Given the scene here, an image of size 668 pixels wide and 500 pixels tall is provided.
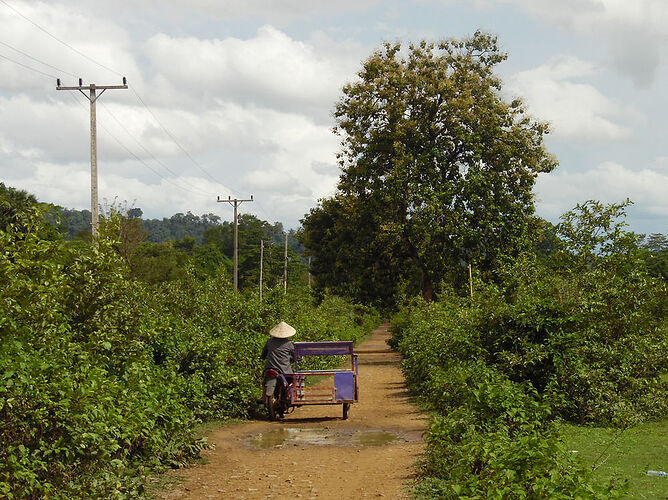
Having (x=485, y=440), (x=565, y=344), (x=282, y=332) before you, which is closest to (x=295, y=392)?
(x=282, y=332)

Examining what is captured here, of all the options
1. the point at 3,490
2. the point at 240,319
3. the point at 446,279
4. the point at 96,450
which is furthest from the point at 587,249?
the point at 446,279

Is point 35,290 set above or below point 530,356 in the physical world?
above

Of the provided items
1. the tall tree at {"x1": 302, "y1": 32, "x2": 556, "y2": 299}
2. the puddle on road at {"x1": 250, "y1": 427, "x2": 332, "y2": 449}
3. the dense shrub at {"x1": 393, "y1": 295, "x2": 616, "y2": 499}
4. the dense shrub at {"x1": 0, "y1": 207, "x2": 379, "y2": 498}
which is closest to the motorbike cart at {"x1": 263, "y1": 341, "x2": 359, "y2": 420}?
the dense shrub at {"x1": 0, "y1": 207, "x2": 379, "y2": 498}

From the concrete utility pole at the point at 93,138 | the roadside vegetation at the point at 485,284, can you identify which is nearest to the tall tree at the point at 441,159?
the roadside vegetation at the point at 485,284

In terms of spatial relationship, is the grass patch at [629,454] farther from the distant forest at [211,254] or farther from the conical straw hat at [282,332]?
the distant forest at [211,254]

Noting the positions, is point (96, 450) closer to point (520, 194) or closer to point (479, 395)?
point (479, 395)

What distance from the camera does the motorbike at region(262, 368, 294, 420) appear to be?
14.4m

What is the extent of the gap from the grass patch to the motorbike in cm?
525

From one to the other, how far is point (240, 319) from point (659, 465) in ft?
38.3

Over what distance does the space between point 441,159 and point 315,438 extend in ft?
69.7

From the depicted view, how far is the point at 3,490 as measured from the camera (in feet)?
20.1

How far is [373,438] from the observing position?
502 inches

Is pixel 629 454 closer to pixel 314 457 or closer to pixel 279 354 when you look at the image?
pixel 314 457

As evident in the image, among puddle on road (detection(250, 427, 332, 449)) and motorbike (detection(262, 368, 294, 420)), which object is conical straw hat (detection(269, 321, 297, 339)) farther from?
puddle on road (detection(250, 427, 332, 449))
